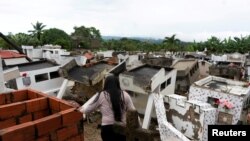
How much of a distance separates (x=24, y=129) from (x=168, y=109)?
36.6 ft

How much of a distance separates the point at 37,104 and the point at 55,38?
55.3 m

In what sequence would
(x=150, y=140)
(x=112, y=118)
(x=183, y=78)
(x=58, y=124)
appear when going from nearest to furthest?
(x=150, y=140), (x=58, y=124), (x=112, y=118), (x=183, y=78)

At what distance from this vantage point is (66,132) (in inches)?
129

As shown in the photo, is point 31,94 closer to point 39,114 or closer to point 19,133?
point 39,114

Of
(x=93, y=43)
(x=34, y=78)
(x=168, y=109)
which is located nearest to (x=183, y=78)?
(x=168, y=109)

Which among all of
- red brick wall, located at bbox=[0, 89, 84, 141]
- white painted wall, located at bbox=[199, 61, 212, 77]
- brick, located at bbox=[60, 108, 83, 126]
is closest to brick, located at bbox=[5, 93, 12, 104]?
red brick wall, located at bbox=[0, 89, 84, 141]

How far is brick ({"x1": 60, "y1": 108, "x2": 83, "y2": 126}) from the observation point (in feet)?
10.5

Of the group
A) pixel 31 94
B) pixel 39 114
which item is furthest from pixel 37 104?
pixel 31 94

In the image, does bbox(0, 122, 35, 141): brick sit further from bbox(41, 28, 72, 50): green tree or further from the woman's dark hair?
bbox(41, 28, 72, 50): green tree

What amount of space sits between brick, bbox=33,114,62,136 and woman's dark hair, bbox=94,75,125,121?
1271 mm

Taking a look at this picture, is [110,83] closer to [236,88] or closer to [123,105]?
[123,105]

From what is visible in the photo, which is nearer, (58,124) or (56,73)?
(58,124)

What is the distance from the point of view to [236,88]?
47.0 ft

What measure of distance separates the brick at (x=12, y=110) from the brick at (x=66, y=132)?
842 millimetres
